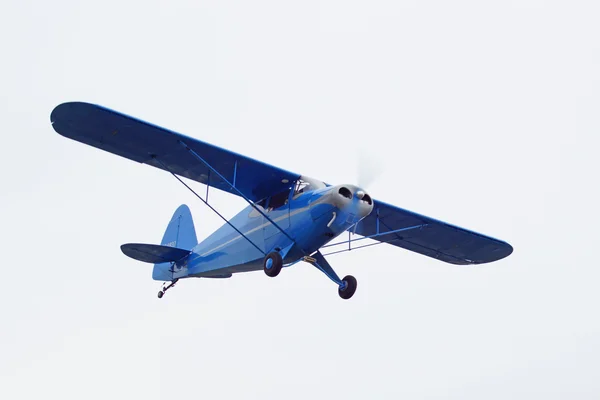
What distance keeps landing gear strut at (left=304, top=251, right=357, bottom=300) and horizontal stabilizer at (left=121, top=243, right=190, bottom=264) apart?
407 cm

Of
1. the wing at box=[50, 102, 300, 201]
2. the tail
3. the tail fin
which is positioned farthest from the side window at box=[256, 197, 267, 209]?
the tail fin

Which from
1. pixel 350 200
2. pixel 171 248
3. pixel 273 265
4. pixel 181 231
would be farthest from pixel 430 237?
pixel 181 231

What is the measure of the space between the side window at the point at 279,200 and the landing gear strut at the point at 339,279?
1409 millimetres

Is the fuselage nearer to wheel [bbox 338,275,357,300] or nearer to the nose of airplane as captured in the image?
the nose of airplane

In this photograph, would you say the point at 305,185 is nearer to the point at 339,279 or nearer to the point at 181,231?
the point at 339,279

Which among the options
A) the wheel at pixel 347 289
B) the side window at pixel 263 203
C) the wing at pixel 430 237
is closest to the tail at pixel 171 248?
the side window at pixel 263 203

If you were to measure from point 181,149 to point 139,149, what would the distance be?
32.5 inches

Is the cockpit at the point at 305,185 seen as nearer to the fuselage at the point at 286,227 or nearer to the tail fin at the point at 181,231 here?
the fuselage at the point at 286,227

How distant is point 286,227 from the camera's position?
59.5 ft

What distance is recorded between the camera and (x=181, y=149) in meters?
18.0

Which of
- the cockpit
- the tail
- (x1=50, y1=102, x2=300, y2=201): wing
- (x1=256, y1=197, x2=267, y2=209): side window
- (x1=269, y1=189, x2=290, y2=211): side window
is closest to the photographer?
(x1=50, y1=102, x2=300, y2=201): wing

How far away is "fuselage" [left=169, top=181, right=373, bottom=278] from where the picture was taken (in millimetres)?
17094

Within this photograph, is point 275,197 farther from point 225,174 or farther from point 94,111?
point 94,111

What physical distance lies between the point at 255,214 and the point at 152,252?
11.2ft
